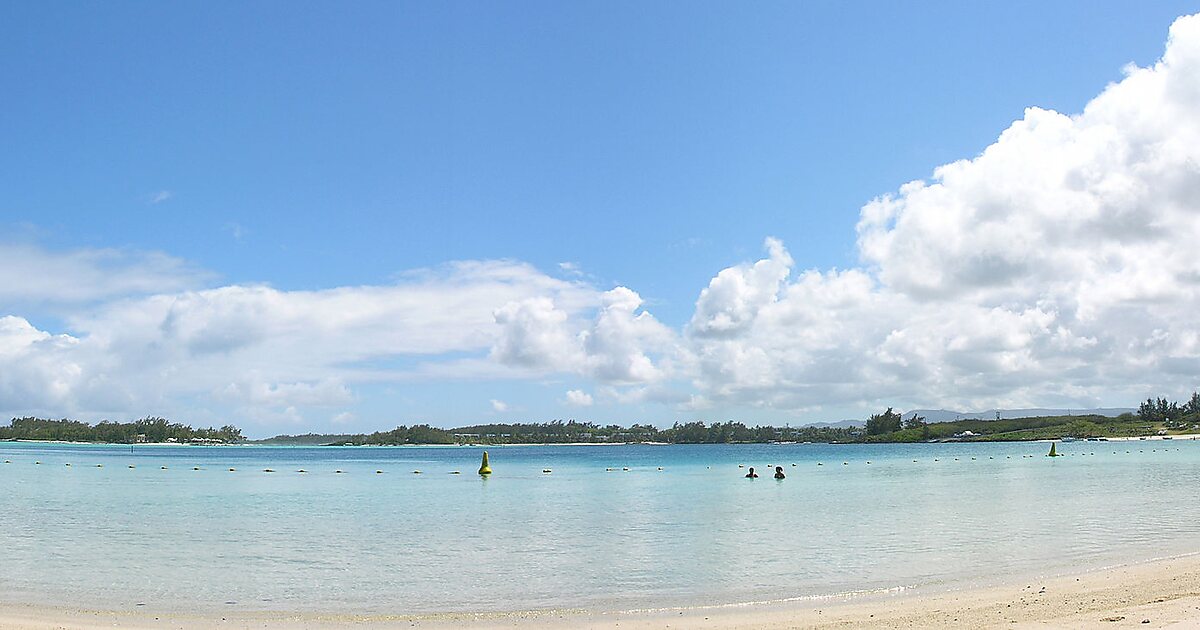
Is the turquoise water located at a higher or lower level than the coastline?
lower

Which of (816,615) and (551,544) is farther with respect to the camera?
(551,544)

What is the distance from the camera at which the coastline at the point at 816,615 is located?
1360 cm

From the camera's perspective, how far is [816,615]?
14.9 m

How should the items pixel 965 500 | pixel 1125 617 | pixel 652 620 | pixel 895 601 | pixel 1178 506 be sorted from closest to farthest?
1. pixel 1125 617
2. pixel 652 620
3. pixel 895 601
4. pixel 1178 506
5. pixel 965 500

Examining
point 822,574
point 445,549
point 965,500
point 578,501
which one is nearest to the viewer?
point 822,574

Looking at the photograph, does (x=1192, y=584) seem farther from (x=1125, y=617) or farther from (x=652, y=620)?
(x=652, y=620)

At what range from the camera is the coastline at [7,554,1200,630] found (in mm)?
13602

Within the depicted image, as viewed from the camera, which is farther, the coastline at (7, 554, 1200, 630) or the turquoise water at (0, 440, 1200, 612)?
the turquoise water at (0, 440, 1200, 612)

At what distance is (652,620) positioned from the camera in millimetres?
14836

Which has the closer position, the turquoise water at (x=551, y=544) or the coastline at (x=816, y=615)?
the coastline at (x=816, y=615)

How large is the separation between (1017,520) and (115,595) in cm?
2673

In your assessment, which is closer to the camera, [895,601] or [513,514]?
[895,601]

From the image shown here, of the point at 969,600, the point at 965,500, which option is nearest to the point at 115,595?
the point at 969,600

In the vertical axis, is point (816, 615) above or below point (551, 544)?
above
